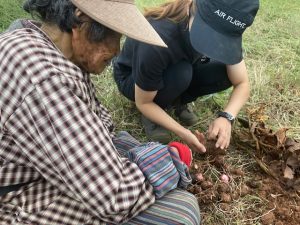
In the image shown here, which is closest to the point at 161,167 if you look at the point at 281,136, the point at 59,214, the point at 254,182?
the point at 59,214

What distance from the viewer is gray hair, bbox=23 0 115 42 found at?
1.37 m

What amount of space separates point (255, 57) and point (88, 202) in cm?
256

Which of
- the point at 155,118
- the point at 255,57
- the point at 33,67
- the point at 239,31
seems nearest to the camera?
the point at 33,67

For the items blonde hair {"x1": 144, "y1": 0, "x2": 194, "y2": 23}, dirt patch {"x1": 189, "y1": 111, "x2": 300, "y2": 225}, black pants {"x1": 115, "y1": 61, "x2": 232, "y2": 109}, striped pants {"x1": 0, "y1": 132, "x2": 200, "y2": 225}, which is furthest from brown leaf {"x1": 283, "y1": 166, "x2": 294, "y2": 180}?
blonde hair {"x1": 144, "y1": 0, "x2": 194, "y2": 23}

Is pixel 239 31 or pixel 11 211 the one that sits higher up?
pixel 239 31

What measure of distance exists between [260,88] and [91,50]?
1911 millimetres

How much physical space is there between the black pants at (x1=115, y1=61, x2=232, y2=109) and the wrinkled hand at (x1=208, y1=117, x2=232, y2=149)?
31 centimetres

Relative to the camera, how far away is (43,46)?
1.35 m

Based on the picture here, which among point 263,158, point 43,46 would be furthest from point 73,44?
point 263,158

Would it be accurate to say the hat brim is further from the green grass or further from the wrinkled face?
the green grass

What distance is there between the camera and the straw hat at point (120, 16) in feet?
4.37

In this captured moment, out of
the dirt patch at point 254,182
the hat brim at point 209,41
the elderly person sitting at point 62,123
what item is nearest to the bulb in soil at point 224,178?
the dirt patch at point 254,182

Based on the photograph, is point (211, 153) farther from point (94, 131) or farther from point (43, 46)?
point (43, 46)

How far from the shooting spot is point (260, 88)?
3.12 m
